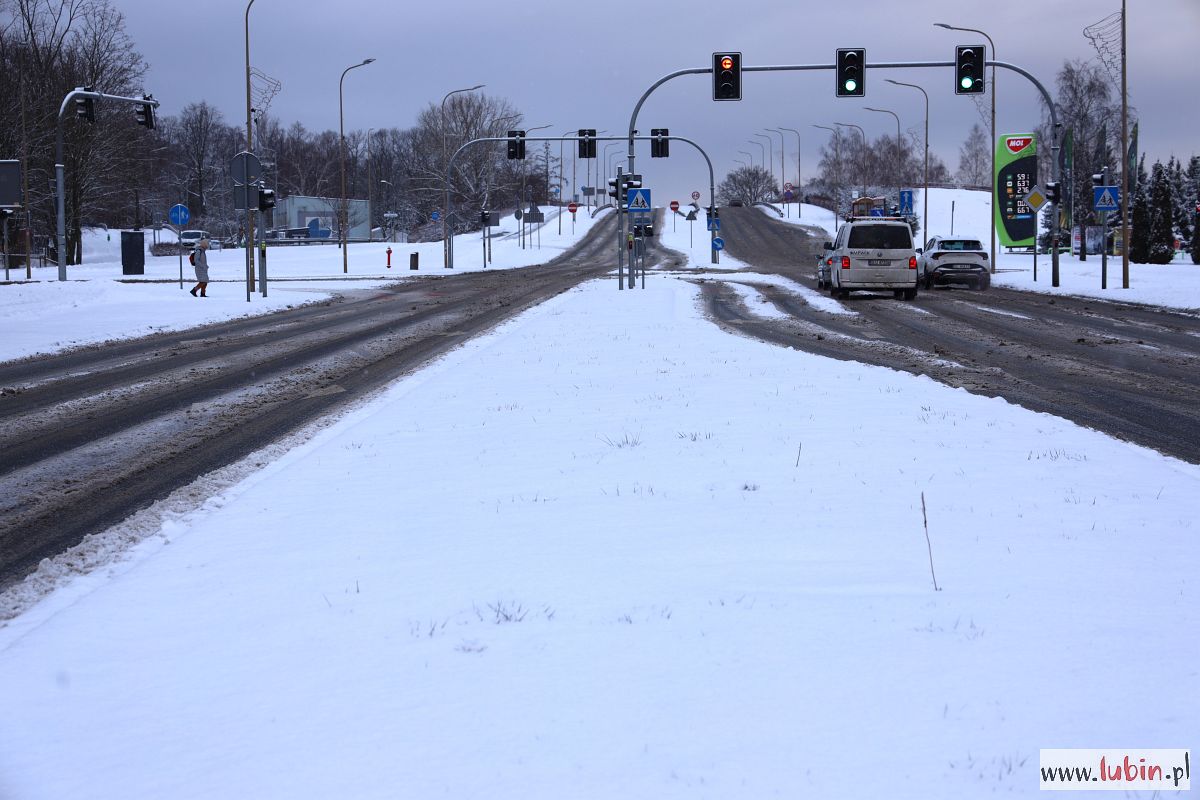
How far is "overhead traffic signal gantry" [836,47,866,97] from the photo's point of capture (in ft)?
89.9

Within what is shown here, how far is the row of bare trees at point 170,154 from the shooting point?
190 feet

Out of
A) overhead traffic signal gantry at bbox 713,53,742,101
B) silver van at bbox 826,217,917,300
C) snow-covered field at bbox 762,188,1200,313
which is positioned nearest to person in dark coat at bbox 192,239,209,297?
overhead traffic signal gantry at bbox 713,53,742,101

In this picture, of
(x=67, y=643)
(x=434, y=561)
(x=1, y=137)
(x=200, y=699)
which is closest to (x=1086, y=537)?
(x=434, y=561)

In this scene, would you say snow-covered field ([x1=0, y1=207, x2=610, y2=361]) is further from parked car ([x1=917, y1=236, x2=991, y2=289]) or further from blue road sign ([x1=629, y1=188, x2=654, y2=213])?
parked car ([x1=917, y1=236, x2=991, y2=289])

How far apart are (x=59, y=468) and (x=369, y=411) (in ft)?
10.1

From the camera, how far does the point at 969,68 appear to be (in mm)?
27859

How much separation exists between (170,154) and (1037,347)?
419 ft

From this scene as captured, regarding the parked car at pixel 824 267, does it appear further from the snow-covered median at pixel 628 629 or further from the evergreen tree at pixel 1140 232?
the evergreen tree at pixel 1140 232

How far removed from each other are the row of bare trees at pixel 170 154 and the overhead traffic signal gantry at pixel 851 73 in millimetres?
16069

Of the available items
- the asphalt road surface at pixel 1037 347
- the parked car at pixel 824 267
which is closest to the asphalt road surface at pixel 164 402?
the asphalt road surface at pixel 1037 347

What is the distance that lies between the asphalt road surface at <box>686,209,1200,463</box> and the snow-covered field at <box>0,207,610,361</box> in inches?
462

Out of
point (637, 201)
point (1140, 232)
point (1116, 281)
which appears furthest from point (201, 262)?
point (1140, 232)

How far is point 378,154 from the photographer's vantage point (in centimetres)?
16400

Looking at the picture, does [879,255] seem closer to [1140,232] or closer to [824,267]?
[824,267]
